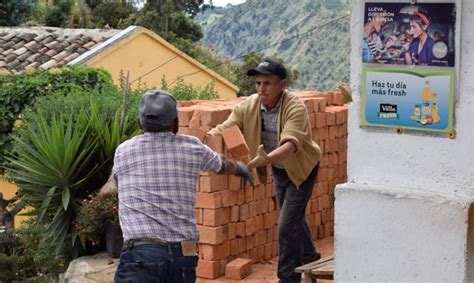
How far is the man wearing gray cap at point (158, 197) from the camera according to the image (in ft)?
16.1

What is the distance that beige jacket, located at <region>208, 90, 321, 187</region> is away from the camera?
6.48 meters

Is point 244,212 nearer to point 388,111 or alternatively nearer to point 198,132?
point 198,132

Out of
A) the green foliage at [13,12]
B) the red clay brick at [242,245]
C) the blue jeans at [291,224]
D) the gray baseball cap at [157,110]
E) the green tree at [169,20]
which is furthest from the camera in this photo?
the green tree at [169,20]

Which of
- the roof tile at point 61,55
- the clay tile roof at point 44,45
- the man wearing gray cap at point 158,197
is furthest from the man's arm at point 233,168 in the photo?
the roof tile at point 61,55

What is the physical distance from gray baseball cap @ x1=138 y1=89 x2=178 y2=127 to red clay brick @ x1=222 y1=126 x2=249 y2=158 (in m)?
1.18

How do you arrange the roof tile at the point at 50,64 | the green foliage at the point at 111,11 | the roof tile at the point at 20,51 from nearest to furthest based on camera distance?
the roof tile at the point at 50,64, the roof tile at the point at 20,51, the green foliage at the point at 111,11

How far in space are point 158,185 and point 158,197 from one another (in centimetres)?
6

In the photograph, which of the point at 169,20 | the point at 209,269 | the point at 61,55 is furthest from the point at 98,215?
the point at 169,20

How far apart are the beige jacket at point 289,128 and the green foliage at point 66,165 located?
2.06 m

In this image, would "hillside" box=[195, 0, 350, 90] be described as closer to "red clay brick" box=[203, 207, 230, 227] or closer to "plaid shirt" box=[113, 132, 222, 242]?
"red clay brick" box=[203, 207, 230, 227]

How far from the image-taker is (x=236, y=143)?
6223 mm

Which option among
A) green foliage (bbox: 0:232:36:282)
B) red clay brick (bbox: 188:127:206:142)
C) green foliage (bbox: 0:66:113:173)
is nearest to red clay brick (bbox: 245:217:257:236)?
red clay brick (bbox: 188:127:206:142)

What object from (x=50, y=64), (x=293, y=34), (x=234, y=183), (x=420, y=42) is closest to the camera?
(x=420, y=42)

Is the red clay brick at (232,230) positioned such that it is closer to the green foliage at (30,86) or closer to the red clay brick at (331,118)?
the red clay brick at (331,118)
